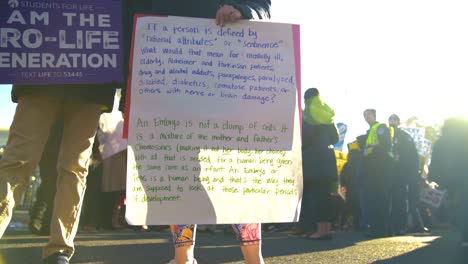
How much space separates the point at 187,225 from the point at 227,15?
3.25 ft

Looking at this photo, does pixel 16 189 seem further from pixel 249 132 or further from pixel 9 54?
pixel 249 132

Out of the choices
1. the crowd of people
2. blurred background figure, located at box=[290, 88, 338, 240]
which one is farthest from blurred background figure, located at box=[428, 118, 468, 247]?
blurred background figure, located at box=[290, 88, 338, 240]

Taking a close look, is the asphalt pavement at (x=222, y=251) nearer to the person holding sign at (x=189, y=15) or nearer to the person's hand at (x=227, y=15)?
the person holding sign at (x=189, y=15)

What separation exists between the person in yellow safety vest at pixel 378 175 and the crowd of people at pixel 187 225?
1cm

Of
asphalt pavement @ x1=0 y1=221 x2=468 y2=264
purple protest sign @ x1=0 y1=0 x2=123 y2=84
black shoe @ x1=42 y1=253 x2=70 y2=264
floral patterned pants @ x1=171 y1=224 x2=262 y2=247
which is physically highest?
purple protest sign @ x1=0 y1=0 x2=123 y2=84

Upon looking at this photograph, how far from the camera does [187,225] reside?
2.84 meters

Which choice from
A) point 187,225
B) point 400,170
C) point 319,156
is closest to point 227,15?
point 187,225

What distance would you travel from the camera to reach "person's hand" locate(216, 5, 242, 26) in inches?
105

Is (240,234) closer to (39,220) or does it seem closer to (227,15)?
(227,15)

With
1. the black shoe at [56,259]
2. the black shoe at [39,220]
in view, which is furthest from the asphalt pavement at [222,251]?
the black shoe at [56,259]

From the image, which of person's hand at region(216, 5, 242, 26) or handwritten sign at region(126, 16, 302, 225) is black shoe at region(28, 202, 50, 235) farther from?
person's hand at region(216, 5, 242, 26)

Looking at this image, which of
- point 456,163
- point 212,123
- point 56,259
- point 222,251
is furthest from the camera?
point 456,163

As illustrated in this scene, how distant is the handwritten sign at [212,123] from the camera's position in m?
2.56

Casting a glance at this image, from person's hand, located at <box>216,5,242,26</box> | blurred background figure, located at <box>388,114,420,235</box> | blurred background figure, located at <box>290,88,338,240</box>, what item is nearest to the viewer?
person's hand, located at <box>216,5,242,26</box>
